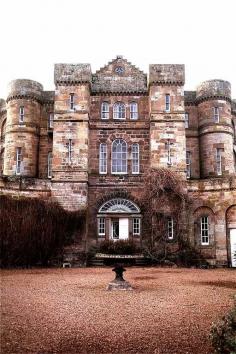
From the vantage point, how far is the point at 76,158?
92.1 ft

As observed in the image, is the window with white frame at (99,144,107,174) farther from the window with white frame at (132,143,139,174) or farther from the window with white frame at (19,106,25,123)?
the window with white frame at (19,106,25,123)

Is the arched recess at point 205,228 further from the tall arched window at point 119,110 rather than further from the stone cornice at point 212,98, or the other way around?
the stone cornice at point 212,98

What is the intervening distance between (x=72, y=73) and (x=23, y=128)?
627 centimetres

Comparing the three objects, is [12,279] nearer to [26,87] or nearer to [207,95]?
[26,87]

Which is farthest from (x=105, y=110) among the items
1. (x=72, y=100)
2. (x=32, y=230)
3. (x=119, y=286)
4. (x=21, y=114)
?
(x=119, y=286)

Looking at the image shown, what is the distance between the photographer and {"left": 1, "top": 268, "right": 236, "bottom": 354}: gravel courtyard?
24.3ft

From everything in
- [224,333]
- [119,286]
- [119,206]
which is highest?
[119,206]

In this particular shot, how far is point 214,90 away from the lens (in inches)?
1260

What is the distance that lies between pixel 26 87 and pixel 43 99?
1735 mm

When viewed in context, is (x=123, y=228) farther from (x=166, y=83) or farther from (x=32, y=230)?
(x=166, y=83)

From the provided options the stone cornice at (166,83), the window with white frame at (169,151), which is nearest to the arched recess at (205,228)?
the window with white frame at (169,151)

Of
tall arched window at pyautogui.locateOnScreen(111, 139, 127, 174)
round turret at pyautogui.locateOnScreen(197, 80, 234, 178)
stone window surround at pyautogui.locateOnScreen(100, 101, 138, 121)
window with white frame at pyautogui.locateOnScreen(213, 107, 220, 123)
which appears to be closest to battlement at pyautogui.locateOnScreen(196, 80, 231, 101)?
round turret at pyautogui.locateOnScreen(197, 80, 234, 178)

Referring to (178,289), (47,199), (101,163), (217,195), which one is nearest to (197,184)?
(217,195)

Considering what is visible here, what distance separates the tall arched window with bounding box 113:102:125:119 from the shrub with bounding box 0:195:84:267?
8.71 metres
